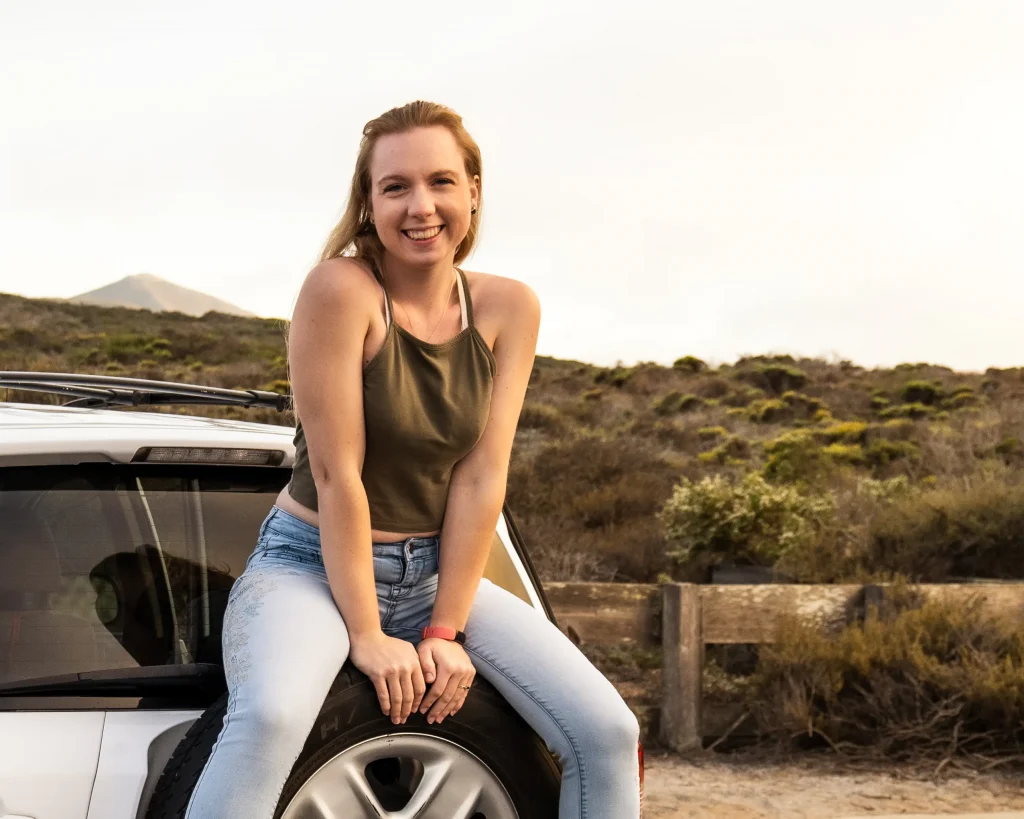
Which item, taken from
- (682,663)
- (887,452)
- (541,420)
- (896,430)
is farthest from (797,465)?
(682,663)

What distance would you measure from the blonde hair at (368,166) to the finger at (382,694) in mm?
936

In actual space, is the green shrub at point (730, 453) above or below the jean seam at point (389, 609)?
below

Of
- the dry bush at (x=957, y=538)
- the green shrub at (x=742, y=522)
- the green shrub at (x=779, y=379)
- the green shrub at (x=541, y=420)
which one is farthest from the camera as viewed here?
the green shrub at (x=779, y=379)

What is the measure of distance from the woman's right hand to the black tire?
0.03m

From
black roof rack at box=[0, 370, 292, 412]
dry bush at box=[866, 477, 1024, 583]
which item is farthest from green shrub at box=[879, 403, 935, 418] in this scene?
black roof rack at box=[0, 370, 292, 412]

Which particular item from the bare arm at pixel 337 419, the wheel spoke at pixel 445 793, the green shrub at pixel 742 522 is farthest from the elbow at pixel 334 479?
the green shrub at pixel 742 522

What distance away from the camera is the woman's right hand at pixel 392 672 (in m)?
2.24

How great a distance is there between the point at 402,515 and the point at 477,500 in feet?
0.55

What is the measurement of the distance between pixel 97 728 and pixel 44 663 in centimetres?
17

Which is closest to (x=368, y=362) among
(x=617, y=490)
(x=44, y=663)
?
(x=44, y=663)

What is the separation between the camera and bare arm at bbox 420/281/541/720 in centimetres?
235

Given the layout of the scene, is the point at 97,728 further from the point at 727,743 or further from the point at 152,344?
the point at 152,344

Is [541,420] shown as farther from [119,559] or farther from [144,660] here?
[144,660]

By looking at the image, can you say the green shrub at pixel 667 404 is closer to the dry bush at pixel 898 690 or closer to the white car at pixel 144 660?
the dry bush at pixel 898 690
